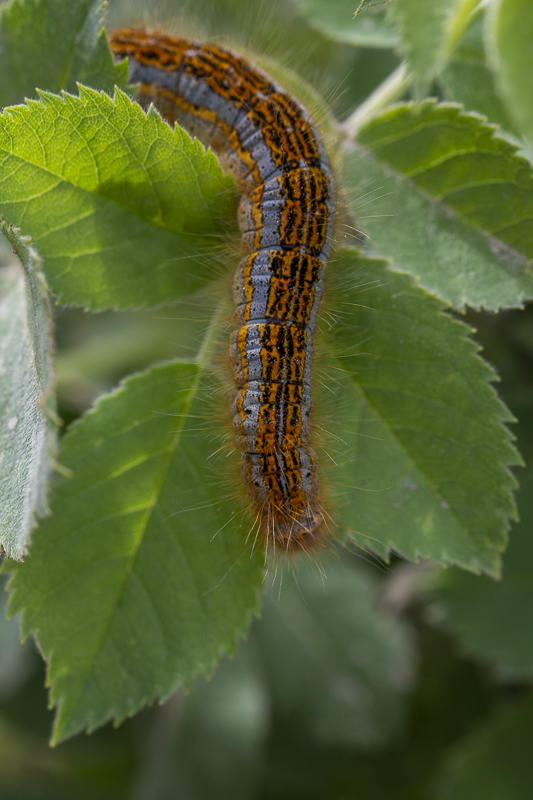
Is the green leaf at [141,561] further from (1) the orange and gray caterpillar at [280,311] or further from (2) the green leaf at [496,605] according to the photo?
(2) the green leaf at [496,605]

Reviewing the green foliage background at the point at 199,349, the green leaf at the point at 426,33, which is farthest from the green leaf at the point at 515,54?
the green foliage background at the point at 199,349

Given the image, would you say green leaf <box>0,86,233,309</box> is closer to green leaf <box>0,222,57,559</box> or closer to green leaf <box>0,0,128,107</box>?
green leaf <box>0,222,57,559</box>

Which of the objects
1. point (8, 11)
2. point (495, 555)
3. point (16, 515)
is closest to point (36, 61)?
point (8, 11)

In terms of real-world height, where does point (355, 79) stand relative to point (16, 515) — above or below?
above

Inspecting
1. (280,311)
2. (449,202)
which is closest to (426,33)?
(449,202)

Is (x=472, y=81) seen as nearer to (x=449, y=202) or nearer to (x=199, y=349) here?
(x=449, y=202)

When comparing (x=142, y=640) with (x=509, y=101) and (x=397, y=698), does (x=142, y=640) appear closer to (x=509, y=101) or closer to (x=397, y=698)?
(x=509, y=101)
